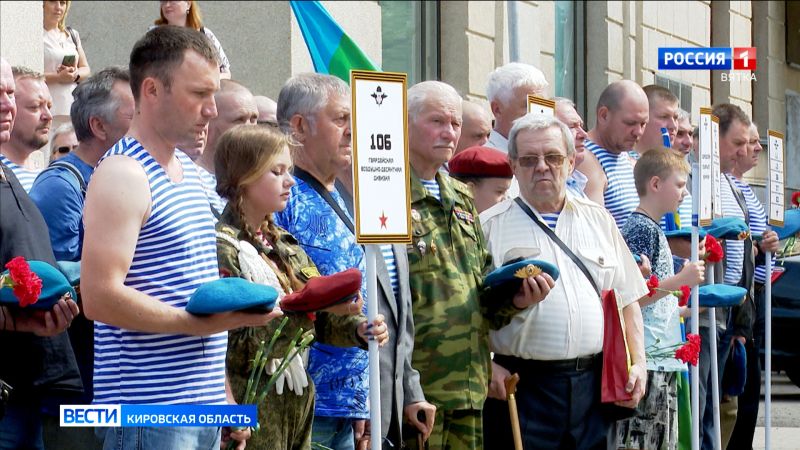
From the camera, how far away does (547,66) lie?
53.8 feet

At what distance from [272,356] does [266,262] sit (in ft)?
0.99

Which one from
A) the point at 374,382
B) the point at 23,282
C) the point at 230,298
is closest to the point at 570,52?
the point at 374,382

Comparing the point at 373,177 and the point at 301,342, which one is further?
the point at 373,177

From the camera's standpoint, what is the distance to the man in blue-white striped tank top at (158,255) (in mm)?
3916

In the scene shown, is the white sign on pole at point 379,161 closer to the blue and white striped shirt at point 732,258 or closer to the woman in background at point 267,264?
the woman in background at point 267,264

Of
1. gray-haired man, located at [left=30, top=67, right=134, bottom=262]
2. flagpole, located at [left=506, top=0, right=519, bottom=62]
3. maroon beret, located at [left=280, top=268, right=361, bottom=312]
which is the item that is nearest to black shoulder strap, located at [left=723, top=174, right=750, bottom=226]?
flagpole, located at [left=506, top=0, right=519, bottom=62]

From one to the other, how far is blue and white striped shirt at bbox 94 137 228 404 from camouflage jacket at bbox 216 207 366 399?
400 millimetres

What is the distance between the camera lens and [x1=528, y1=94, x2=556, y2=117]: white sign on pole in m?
7.07

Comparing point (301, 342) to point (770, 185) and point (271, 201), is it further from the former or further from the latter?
point (770, 185)

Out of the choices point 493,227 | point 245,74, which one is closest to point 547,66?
point 245,74

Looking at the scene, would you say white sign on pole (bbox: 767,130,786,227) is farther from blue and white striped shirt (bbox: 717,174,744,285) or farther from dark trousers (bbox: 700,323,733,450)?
dark trousers (bbox: 700,323,733,450)

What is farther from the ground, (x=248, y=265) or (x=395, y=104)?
(x=395, y=104)

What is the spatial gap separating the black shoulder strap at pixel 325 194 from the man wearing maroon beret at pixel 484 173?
61.5 inches

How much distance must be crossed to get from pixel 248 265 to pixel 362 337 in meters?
0.51
